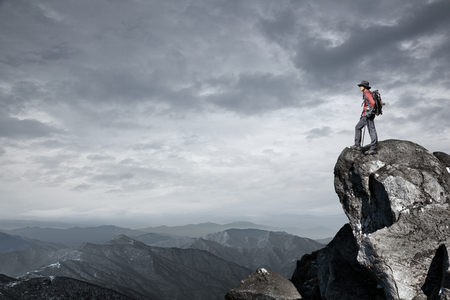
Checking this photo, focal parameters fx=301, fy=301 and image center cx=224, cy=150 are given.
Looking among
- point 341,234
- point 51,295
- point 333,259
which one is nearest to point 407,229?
point 333,259

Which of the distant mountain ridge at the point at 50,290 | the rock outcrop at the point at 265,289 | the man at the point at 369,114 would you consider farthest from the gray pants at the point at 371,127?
the distant mountain ridge at the point at 50,290

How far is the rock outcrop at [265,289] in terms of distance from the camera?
90.0 ft

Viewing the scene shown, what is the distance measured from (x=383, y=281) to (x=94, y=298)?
161 meters

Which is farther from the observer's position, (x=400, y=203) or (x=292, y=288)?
(x=292, y=288)

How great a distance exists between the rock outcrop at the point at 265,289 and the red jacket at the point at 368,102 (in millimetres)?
17326

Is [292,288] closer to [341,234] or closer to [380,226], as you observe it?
[341,234]

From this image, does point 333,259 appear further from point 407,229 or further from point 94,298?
point 94,298

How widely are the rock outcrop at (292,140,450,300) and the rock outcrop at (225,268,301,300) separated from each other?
3.51 meters

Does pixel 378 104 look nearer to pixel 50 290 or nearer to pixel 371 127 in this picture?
pixel 371 127

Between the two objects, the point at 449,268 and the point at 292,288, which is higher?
the point at 449,268

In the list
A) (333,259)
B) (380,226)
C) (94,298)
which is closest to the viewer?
(380,226)

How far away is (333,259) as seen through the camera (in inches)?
1016

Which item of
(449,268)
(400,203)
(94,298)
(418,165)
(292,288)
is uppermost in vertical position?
(418,165)

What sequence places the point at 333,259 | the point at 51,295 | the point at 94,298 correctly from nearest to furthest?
1. the point at 333,259
2. the point at 51,295
3. the point at 94,298
